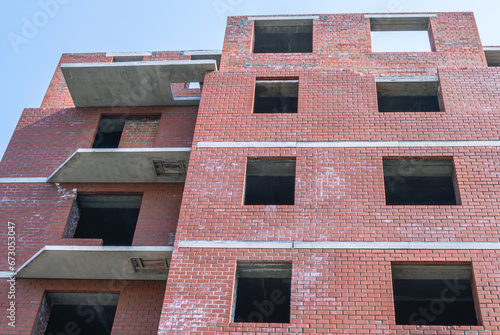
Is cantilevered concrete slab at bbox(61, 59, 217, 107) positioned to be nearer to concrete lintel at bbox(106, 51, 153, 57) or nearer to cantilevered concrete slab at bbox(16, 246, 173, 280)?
concrete lintel at bbox(106, 51, 153, 57)

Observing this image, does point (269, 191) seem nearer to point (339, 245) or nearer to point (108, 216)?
point (108, 216)

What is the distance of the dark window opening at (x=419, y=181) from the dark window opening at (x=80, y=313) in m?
7.04

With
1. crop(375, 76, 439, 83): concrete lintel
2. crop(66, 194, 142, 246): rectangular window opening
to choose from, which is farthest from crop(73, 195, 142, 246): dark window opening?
crop(375, 76, 439, 83): concrete lintel

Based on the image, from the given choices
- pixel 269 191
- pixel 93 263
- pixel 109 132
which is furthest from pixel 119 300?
pixel 109 132

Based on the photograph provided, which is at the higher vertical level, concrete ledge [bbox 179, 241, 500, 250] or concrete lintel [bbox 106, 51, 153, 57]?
concrete lintel [bbox 106, 51, 153, 57]

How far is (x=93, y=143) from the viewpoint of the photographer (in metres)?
14.7

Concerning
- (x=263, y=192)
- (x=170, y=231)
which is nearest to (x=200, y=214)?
(x=170, y=231)

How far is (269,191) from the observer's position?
15.3 meters

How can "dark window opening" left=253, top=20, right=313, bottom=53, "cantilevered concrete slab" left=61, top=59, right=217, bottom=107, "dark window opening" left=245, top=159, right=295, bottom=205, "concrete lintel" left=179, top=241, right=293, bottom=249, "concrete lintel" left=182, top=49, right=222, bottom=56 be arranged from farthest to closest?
"concrete lintel" left=182, top=49, right=222, bottom=56 < "dark window opening" left=253, top=20, right=313, bottom=53 < "cantilevered concrete slab" left=61, top=59, right=217, bottom=107 < "dark window opening" left=245, top=159, right=295, bottom=205 < "concrete lintel" left=179, top=241, right=293, bottom=249

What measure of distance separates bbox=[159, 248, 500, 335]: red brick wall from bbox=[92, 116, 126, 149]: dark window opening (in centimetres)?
591

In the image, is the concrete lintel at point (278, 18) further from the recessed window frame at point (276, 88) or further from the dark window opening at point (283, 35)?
the recessed window frame at point (276, 88)

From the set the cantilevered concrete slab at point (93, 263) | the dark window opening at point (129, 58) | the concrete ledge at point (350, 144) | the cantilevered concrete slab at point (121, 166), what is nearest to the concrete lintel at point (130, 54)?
the dark window opening at point (129, 58)

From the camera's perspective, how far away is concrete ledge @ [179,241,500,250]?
10375 mm

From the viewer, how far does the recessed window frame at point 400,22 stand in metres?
15.5
